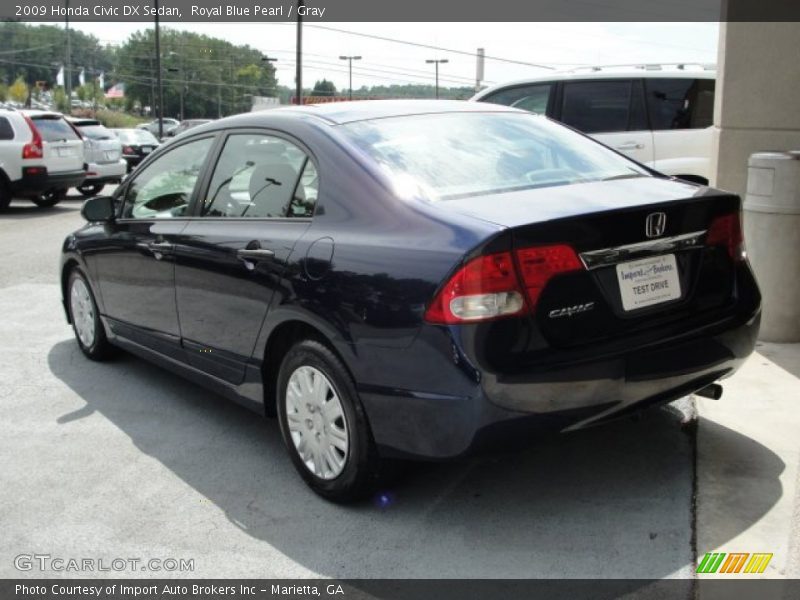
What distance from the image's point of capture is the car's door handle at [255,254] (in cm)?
374

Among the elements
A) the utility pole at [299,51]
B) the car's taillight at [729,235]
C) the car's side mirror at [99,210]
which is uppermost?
the utility pole at [299,51]

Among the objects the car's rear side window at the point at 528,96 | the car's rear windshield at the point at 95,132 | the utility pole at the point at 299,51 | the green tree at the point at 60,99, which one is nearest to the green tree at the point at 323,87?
the green tree at the point at 60,99

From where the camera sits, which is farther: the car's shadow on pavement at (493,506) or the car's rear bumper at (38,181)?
the car's rear bumper at (38,181)

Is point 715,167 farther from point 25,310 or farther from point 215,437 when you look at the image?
point 25,310

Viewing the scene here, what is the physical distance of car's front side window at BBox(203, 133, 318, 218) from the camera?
12.5 feet

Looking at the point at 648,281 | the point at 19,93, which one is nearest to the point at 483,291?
the point at 648,281

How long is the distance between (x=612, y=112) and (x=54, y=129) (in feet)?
35.7

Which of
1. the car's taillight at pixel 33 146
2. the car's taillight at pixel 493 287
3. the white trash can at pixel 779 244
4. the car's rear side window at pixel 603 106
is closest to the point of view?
the car's taillight at pixel 493 287

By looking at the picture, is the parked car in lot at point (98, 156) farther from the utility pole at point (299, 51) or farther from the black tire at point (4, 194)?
the utility pole at point (299, 51)

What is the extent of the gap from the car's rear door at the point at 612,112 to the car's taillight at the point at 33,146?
10044 mm

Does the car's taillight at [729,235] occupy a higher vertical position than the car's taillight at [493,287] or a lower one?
higher

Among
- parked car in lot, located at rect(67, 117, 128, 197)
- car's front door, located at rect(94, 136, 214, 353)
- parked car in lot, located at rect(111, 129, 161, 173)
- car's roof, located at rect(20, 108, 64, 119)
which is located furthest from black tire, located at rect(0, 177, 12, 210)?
car's front door, located at rect(94, 136, 214, 353)

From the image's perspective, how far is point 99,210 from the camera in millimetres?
5207
